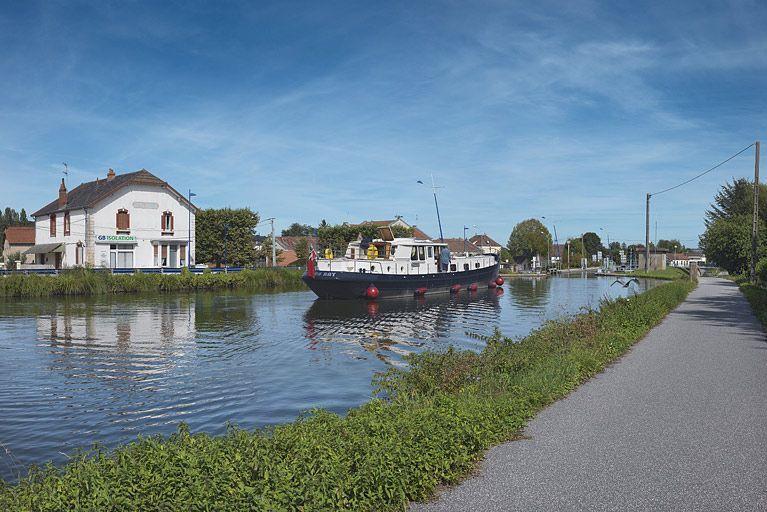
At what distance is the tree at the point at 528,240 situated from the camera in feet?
356

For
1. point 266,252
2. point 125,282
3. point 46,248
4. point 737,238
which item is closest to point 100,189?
point 46,248

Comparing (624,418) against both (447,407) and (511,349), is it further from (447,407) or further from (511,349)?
(511,349)

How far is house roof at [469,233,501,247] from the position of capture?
13039 centimetres

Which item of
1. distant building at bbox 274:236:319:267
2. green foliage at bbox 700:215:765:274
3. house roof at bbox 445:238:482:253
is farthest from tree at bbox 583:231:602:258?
green foliage at bbox 700:215:765:274

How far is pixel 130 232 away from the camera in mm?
52719

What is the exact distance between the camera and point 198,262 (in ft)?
236

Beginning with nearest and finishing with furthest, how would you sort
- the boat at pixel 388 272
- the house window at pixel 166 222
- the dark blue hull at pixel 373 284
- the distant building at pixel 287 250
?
the dark blue hull at pixel 373 284
the boat at pixel 388 272
the house window at pixel 166 222
the distant building at pixel 287 250

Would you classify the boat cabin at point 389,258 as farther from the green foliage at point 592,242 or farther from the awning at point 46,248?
the green foliage at point 592,242

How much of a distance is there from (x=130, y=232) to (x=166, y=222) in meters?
3.31

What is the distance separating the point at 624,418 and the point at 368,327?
18.1 meters

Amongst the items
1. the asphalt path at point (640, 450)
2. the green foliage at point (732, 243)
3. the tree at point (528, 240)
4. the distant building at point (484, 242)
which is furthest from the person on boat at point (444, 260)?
the distant building at point (484, 242)

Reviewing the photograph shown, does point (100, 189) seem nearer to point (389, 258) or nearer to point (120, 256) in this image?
point (120, 256)

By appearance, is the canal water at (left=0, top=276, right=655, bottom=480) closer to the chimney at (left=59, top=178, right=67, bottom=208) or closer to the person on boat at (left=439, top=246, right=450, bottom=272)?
the person on boat at (left=439, top=246, right=450, bottom=272)

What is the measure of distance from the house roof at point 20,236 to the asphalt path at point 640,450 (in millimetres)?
83607
